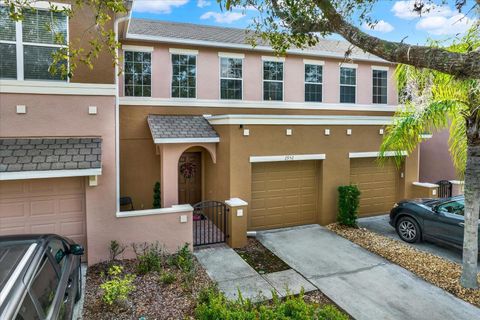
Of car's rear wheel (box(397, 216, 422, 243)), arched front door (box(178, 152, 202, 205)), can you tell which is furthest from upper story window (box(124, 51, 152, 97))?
car's rear wheel (box(397, 216, 422, 243))

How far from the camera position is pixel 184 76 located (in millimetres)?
12695

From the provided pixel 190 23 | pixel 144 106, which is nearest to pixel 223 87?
pixel 144 106

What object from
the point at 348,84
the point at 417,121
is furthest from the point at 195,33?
the point at 417,121

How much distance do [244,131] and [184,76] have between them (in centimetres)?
417

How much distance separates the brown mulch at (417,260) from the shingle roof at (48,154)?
25.3ft

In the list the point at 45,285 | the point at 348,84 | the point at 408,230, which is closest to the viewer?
the point at 45,285

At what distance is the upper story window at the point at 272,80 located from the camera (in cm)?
1395

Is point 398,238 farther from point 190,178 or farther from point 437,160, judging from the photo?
point 190,178

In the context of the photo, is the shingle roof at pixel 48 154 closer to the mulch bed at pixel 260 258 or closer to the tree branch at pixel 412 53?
the mulch bed at pixel 260 258

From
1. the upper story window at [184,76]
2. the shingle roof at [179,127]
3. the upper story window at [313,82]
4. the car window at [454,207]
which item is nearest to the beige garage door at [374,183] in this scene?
the car window at [454,207]

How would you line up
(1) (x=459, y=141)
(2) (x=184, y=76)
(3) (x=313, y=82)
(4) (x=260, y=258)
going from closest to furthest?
(1) (x=459, y=141) → (4) (x=260, y=258) → (2) (x=184, y=76) → (3) (x=313, y=82)

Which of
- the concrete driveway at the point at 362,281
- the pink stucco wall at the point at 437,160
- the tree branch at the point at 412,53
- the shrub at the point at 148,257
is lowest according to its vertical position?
the concrete driveway at the point at 362,281

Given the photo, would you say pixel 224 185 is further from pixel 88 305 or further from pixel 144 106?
pixel 88 305

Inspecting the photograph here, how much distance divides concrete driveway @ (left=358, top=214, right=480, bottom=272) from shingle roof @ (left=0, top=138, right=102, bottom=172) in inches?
351
